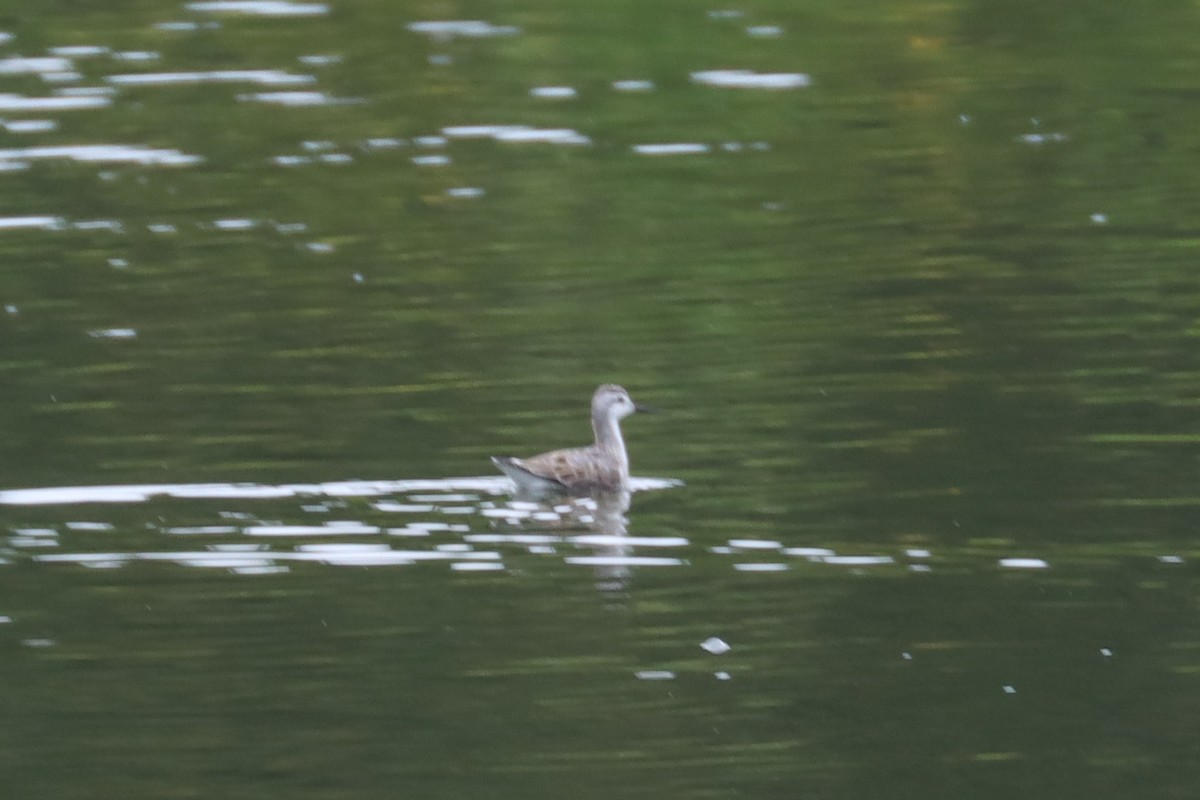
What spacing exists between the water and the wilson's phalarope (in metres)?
0.23

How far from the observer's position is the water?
36.3 ft

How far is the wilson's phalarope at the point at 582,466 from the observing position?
14977mm

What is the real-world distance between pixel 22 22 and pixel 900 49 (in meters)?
10.6

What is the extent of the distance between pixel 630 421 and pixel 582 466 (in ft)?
8.12

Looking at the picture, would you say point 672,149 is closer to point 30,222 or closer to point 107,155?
point 107,155

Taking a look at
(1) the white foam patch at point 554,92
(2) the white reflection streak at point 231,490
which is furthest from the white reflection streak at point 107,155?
(2) the white reflection streak at point 231,490

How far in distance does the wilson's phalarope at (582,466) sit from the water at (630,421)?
23cm

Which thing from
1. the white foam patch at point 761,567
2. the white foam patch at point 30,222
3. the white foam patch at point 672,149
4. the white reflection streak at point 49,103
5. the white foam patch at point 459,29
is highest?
the white foam patch at point 459,29

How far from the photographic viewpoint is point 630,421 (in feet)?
58.3

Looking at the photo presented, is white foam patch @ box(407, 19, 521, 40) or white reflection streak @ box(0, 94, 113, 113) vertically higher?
white foam patch @ box(407, 19, 521, 40)

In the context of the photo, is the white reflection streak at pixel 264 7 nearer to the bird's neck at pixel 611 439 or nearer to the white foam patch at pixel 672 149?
the white foam patch at pixel 672 149

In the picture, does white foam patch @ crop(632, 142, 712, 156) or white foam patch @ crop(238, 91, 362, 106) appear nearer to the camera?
white foam patch @ crop(632, 142, 712, 156)

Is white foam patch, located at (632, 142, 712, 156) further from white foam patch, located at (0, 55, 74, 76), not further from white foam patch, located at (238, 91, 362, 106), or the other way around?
white foam patch, located at (0, 55, 74, 76)

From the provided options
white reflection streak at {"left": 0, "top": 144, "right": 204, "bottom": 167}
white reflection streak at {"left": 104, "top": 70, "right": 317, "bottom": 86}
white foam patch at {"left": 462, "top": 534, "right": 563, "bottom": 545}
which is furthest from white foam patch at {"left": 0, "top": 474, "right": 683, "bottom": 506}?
white reflection streak at {"left": 104, "top": 70, "right": 317, "bottom": 86}
